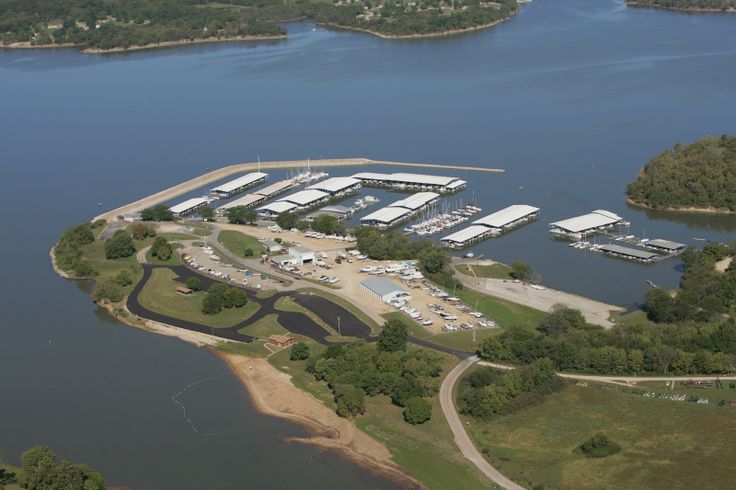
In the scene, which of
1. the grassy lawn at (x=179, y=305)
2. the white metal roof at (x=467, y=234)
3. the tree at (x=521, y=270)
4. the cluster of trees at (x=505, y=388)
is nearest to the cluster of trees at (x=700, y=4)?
the white metal roof at (x=467, y=234)

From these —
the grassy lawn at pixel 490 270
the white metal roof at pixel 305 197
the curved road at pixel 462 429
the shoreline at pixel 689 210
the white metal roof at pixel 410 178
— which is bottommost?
the curved road at pixel 462 429

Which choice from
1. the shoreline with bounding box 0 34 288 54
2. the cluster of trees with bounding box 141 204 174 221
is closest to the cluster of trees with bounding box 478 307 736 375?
the cluster of trees with bounding box 141 204 174 221

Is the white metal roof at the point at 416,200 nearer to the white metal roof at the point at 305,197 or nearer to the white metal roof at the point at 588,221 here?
the white metal roof at the point at 305,197

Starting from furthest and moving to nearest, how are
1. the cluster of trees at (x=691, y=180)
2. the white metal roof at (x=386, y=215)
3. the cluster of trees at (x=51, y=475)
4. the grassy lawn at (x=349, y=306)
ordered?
the cluster of trees at (x=691, y=180) < the white metal roof at (x=386, y=215) < the grassy lawn at (x=349, y=306) < the cluster of trees at (x=51, y=475)

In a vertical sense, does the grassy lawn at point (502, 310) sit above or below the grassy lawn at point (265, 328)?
above

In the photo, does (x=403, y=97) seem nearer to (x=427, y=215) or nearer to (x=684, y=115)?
(x=684, y=115)

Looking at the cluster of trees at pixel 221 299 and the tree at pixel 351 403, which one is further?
the cluster of trees at pixel 221 299

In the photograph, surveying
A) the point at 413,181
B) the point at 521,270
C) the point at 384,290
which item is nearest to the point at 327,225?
the point at 384,290

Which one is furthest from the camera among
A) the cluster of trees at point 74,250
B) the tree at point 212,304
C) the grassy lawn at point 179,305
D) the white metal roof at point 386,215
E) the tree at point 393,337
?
the white metal roof at point 386,215

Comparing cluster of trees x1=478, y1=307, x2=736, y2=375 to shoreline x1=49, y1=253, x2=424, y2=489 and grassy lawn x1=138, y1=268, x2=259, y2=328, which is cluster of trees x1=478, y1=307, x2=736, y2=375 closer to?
shoreline x1=49, y1=253, x2=424, y2=489
